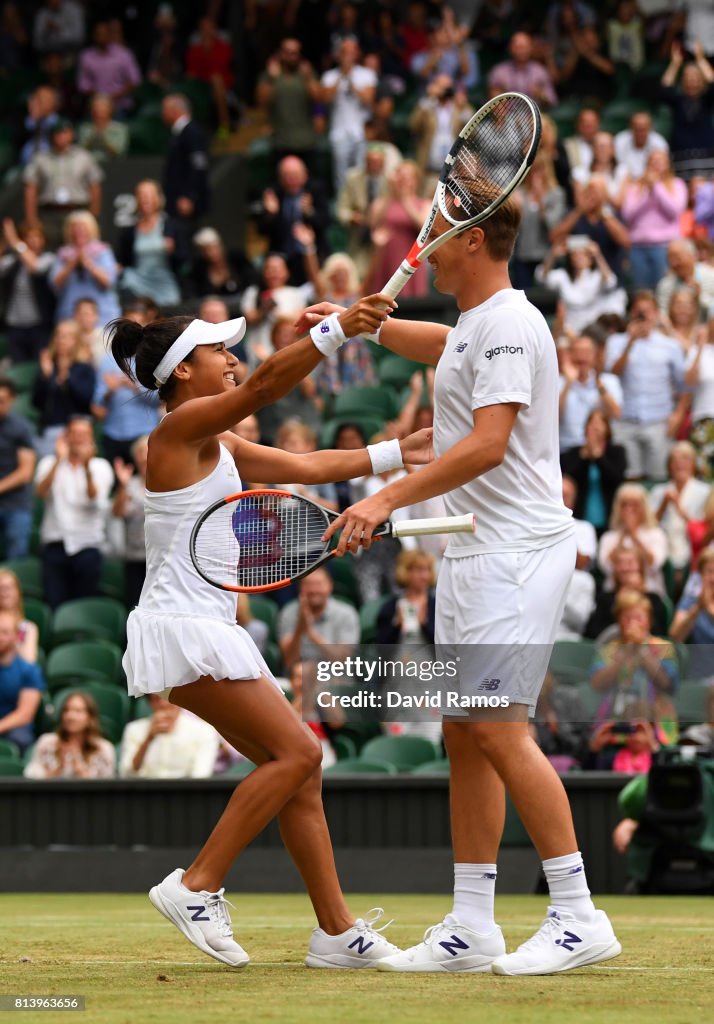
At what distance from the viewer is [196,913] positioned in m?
5.14

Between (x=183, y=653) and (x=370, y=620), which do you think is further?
(x=370, y=620)

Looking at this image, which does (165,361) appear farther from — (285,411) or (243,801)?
(285,411)

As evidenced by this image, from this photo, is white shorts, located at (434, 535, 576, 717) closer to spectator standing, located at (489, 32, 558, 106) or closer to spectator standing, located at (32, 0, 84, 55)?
spectator standing, located at (489, 32, 558, 106)

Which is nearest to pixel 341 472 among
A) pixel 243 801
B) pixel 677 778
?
pixel 243 801

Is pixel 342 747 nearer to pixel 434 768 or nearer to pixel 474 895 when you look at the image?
pixel 434 768

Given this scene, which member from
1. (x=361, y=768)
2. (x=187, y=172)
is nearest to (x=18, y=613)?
(x=361, y=768)

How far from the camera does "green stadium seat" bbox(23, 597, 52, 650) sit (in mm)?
11812

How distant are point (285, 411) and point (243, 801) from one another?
7.50 metres

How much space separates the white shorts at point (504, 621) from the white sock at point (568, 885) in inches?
16.1

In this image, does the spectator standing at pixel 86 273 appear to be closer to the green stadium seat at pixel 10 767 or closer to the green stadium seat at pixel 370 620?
the green stadium seat at pixel 370 620

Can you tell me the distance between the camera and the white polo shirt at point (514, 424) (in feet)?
16.5

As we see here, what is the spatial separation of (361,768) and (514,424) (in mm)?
4949

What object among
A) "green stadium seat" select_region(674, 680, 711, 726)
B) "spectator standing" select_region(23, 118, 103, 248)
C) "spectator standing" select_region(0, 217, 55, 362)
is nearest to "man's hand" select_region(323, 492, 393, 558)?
"green stadium seat" select_region(674, 680, 711, 726)

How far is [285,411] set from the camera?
12539 mm
